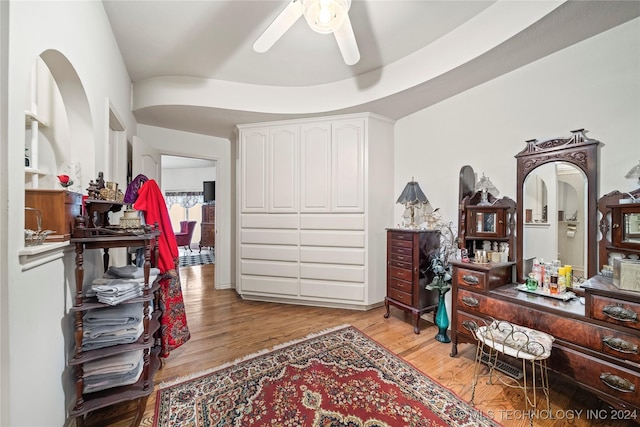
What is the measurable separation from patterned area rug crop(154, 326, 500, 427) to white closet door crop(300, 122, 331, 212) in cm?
168

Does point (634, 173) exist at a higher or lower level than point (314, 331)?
higher

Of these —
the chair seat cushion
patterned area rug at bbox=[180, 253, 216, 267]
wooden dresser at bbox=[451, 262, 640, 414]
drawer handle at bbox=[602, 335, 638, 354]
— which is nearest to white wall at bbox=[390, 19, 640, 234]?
wooden dresser at bbox=[451, 262, 640, 414]

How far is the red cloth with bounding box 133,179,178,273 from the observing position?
6.12ft

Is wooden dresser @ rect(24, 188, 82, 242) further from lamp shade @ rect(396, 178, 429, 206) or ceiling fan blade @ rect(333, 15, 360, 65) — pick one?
lamp shade @ rect(396, 178, 429, 206)

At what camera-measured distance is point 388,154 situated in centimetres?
320

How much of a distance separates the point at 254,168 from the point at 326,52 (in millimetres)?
1628

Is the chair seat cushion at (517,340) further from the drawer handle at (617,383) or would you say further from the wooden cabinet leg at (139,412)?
the wooden cabinet leg at (139,412)

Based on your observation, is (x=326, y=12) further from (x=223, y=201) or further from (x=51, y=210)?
(x=223, y=201)

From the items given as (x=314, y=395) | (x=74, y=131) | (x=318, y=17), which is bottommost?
(x=314, y=395)

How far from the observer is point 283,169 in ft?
10.6

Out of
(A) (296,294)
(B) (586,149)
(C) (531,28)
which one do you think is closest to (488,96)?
(C) (531,28)

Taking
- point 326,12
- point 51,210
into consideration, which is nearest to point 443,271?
point 326,12

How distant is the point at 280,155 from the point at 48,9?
227cm

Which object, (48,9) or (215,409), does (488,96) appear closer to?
(48,9)
